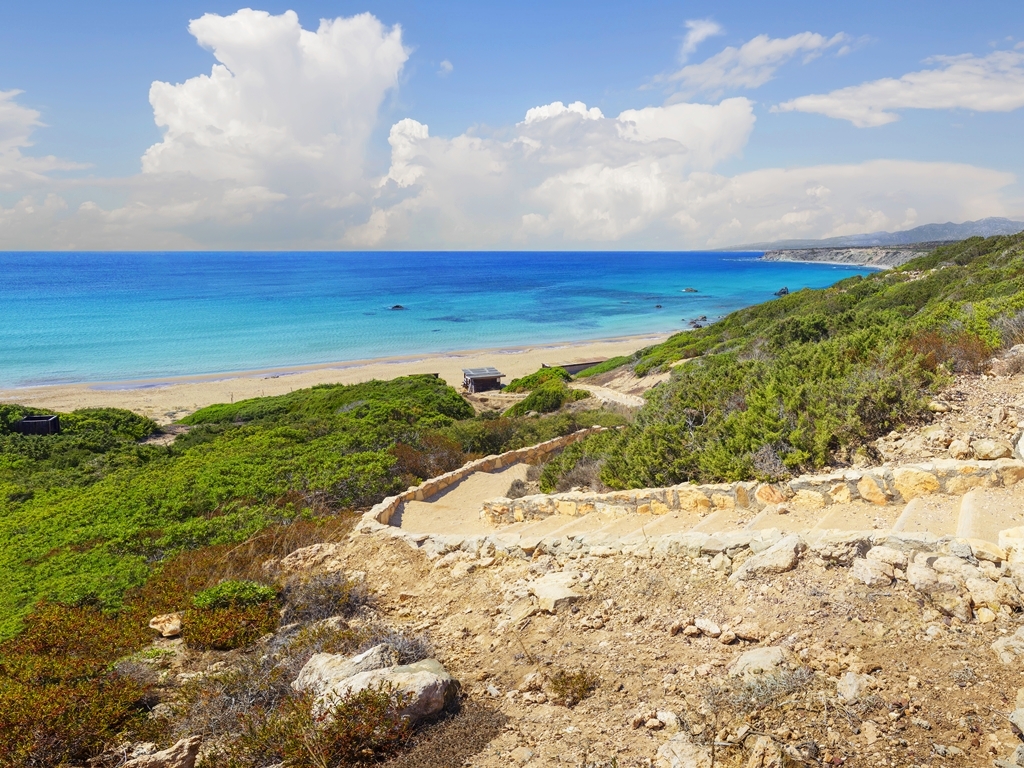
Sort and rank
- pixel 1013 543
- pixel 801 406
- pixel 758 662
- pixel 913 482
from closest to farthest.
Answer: pixel 758 662, pixel 1013 543, pixel 913 482, pixel 801 406

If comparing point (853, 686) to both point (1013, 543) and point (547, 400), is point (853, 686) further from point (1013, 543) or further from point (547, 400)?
point (547, 400)

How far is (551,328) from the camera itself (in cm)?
5819

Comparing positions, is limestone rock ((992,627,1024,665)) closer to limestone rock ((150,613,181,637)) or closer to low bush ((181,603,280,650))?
low bush ((181,603,280,650))

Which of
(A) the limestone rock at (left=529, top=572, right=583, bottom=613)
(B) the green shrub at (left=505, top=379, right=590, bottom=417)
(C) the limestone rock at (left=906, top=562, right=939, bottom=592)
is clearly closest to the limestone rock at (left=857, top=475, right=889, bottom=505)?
(C) the limestone rock at (left=906, top=562, right=939, bottom=592)

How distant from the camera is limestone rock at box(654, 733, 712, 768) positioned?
3243 mm

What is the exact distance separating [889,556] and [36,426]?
23.7 meters

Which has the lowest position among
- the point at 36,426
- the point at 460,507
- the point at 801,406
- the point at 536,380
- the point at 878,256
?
the point at 536,380

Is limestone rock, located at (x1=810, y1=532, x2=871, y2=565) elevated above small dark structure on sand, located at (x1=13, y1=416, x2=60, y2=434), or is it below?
above

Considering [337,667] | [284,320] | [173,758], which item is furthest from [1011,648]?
[284,320]

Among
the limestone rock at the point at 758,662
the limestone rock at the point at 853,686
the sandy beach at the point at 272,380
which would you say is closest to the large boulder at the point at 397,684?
the limestone rock at the point at 758,662

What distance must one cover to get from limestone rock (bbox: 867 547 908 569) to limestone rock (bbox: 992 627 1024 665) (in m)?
0.84

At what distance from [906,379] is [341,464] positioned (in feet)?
33.4

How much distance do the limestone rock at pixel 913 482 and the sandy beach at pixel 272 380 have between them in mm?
28403

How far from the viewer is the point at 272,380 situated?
3697cm
